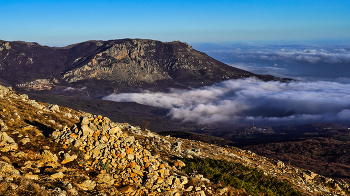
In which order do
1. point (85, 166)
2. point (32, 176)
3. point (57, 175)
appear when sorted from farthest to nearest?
point (85, 166), point (57, 175), point (32, 176)

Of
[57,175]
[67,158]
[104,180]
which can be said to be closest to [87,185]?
[104,180]

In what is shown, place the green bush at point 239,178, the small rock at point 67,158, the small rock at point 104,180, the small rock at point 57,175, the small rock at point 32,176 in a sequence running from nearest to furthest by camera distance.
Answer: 1. the small rock at point 32,176
2. the small rock at point 57,175
3. the small rock at point 104,180
4. the small rock at point 67,158
5. the green bush at point 239,178

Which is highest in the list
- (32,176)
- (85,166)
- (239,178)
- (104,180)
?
(32,176)

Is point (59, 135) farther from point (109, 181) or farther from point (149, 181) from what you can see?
point (149, 181)

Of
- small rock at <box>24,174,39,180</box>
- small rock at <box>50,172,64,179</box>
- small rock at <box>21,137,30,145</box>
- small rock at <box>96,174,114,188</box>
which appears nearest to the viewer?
small rock at <box>24,174,39,180</box>

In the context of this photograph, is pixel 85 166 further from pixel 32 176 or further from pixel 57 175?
pixel 32 176

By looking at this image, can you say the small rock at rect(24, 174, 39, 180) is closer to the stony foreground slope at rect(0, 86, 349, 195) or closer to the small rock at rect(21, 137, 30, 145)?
the stony foreground slope at rect(0, 86, 349, 195)

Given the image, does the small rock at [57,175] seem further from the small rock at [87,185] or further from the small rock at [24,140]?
the small rock at [24,140]

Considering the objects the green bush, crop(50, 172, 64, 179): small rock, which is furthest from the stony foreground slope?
the green bush

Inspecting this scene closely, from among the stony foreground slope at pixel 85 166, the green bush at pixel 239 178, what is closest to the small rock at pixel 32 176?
the stony foreground slope at pixel 85 166

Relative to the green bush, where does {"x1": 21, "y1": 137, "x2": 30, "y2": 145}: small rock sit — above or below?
above

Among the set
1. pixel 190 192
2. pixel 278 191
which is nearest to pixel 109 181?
pixel 190 192

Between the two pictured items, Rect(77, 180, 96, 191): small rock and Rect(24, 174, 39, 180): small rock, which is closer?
Rect(24, 174, 39, 180): small rock

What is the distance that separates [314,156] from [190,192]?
7815 cm
